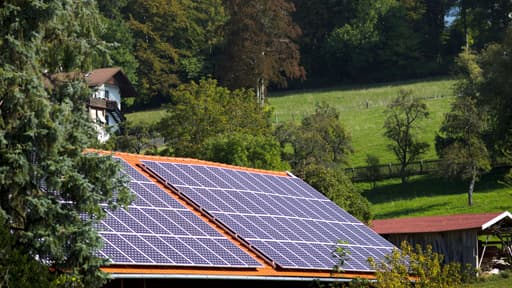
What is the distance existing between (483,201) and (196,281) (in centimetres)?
4654

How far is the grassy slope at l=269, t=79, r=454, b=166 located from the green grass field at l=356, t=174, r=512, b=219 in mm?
5872

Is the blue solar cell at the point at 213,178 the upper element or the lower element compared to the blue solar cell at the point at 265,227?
upper

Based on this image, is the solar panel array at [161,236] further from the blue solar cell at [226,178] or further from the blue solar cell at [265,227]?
the blue solar cell at [226,178]

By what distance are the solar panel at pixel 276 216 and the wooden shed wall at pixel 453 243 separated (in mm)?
16381

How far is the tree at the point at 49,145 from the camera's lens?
59.3 ft

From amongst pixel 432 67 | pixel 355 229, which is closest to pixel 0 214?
pixel 355 229

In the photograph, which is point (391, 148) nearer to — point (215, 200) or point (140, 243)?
point (215, 200)

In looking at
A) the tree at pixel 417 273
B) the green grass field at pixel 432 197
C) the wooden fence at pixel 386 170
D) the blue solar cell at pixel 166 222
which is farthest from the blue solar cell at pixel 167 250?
the wooden fence at pixel 386 170

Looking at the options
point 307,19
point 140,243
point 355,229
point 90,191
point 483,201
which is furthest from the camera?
point 307,19

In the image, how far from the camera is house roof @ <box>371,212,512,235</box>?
158 feet

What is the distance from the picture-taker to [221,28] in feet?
332

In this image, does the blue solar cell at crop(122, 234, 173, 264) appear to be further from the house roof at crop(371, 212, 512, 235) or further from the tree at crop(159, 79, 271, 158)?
the tree at crop(159, 79, 271, 158)

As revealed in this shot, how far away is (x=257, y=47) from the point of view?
95438 mm

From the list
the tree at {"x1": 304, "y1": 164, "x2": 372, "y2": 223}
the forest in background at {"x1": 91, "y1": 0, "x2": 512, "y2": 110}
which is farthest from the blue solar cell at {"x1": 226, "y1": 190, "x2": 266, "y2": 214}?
the forest in background at {"x1": 91, "y1": 0, "x2": 512, "y2": 110}
